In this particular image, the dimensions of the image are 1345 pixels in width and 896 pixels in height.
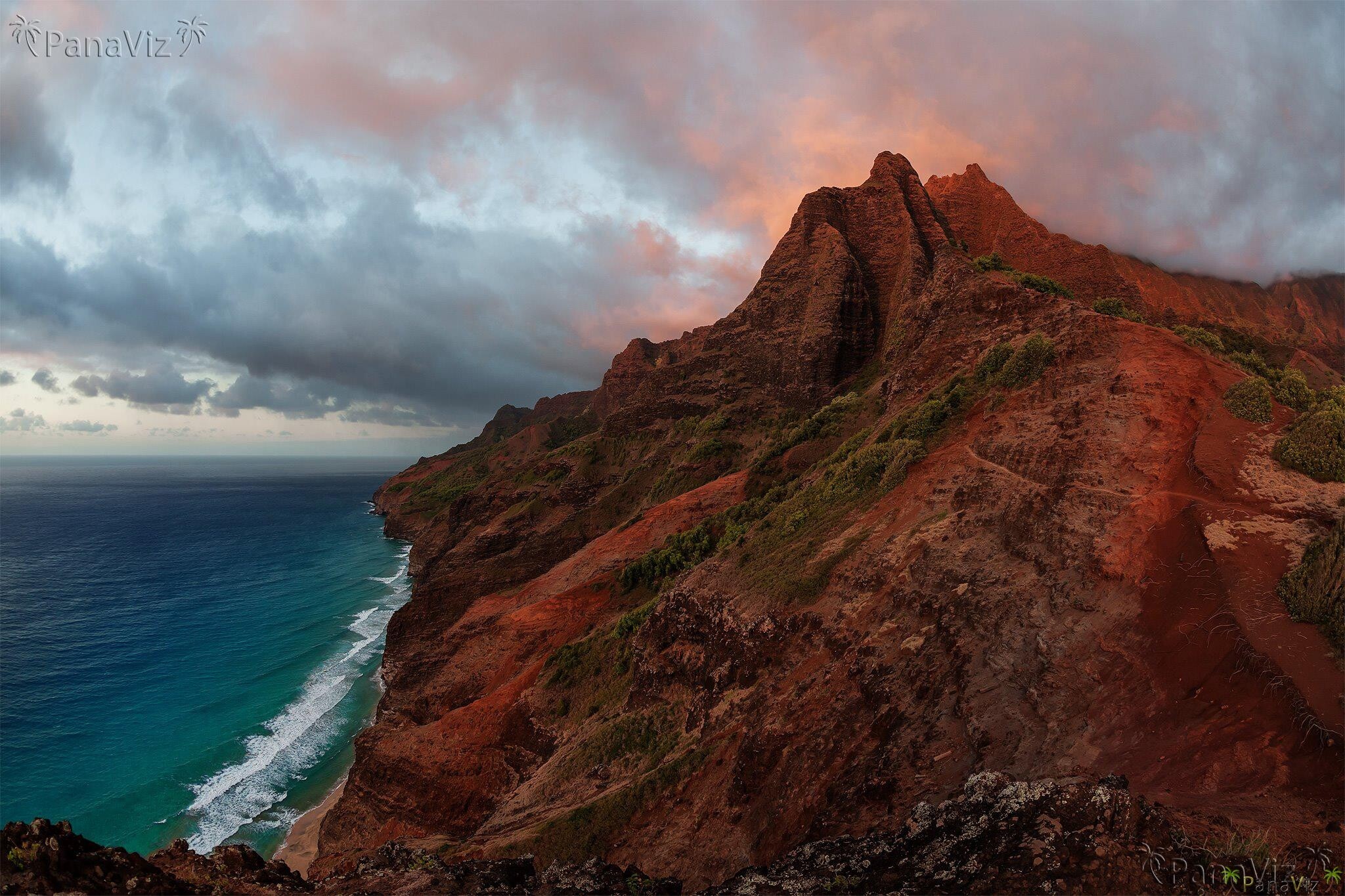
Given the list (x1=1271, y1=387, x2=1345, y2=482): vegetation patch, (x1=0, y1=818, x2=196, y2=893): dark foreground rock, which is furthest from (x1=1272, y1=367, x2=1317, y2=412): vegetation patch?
(x1=0, y1=818, x2=196, y2=893): dark foreground rock

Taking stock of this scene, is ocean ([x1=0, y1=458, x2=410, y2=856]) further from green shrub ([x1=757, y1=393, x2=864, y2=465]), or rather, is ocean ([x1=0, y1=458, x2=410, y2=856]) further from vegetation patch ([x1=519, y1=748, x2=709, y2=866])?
green shrub ([x1=757, y1=393, x2=864, y2=465])

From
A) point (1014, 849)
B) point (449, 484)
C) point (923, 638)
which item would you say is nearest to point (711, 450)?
point (923, 638)

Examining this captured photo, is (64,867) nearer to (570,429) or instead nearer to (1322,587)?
(1322,587)

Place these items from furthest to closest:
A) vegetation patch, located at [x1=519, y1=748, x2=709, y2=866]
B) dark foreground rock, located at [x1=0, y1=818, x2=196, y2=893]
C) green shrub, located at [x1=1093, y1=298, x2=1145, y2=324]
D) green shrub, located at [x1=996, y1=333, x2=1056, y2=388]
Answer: green shrub, located at [x1=1093, y1=298, x2=1145, y2=324] < green shrub, located at [x1=996, y1=333, x2=1056, y2=388] < vegetation patch, located at [x1=519, y1=748, x2=709, y2=866] < dark foreground rock, located at [x1=0, y1=818, x2=196, y2=893]

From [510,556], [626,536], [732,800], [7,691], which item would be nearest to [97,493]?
[7,691]

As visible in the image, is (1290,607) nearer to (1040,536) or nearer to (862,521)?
(1040,536)
